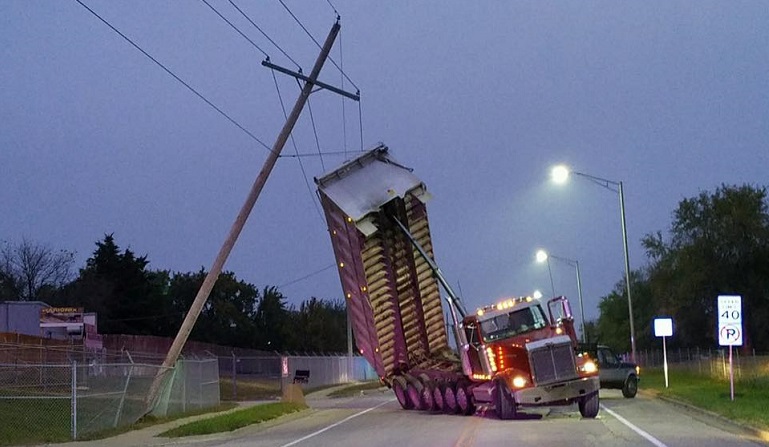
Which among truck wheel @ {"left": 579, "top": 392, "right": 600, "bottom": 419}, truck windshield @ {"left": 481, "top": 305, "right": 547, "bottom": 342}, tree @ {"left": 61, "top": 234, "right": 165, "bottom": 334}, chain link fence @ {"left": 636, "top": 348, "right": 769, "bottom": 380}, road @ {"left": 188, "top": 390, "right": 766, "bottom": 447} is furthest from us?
tree @ {"left": 61, "top": 234, "right": 165, "bottom": 334}

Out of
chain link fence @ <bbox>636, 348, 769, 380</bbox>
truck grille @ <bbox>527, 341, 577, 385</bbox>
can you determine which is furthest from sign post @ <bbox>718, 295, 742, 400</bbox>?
chain link fence @ <bbox>636, 348, 769, 380</bbox>

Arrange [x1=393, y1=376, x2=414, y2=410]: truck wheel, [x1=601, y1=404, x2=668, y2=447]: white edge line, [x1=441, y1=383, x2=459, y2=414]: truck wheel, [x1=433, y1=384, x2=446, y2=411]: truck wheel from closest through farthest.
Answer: [x1=601, y1=404, x2=668, y2=447]: white edge line
[x1=441, y1=383, x2=459, y2=414]: truck wheel
[x1=433, y1=384, x2=446, y2=411]: truck wheel
[x1=393, y1=376, x2=414, y2=410]: truck wheel

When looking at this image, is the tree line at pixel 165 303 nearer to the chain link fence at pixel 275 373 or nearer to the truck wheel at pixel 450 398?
the chain link fence at pixel 275 373

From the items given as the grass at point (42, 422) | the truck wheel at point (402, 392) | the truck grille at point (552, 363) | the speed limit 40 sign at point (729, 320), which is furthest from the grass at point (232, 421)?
the speed limit 40 sign at point (729, 320)

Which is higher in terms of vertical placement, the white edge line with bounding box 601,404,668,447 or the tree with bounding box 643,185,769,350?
the tree with bounding box 643,185,769,350

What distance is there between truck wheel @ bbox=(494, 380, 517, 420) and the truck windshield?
1324 millimetres

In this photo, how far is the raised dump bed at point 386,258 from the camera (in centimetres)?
2725

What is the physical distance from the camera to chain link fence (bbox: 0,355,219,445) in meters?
23.2

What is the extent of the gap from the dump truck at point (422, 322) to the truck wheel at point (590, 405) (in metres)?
0.03

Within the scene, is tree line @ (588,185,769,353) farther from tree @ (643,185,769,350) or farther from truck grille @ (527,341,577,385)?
truck grille @ (527,341,577,385)

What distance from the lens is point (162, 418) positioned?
93.5 ft

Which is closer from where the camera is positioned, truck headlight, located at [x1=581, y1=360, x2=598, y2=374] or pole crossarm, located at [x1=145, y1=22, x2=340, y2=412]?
truck headlight, located at [x1=581, y1=360, x2=598, y2=374]

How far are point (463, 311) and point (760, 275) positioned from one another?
43.1m

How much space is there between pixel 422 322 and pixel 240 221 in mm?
6363
